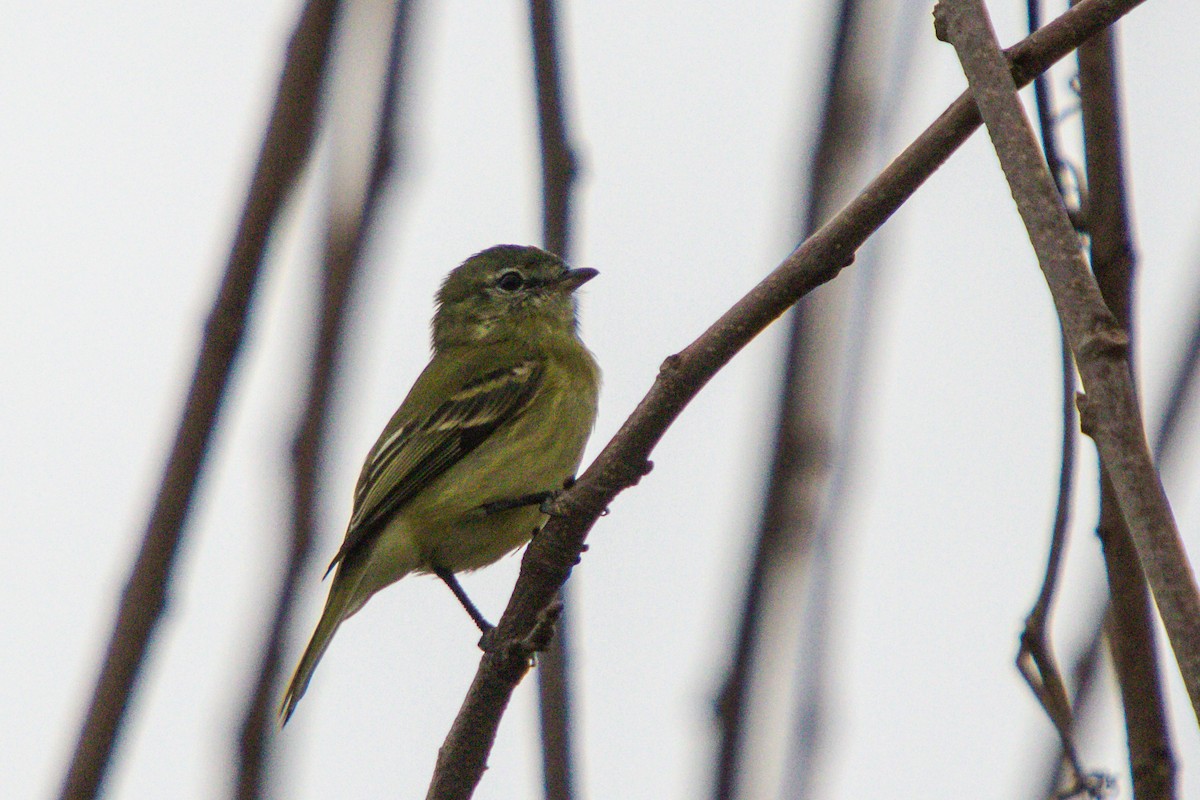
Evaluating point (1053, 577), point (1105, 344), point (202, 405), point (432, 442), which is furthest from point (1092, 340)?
point (432, 442)

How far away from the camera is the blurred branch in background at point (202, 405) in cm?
286

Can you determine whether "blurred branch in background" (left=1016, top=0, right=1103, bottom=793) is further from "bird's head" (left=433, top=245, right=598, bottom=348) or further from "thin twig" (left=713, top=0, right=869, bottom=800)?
"bird's head" (left=433, top=245, right=598, bottom=348)

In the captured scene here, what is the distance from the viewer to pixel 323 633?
5422 mm

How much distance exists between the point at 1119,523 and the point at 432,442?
3.80 m

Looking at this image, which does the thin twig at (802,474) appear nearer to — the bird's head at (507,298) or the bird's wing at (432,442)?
the bird's wing at (432,442)

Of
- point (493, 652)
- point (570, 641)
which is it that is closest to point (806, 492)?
point (570, 641)

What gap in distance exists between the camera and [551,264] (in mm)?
7418

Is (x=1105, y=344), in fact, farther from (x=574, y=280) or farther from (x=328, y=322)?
Result: (x=574, y=280)

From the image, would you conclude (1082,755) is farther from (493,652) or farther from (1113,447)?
(1113,447)

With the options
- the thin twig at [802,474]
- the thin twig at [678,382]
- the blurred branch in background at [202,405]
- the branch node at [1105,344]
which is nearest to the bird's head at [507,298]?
the thin twig at [802,474]

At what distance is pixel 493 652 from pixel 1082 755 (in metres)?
1.57

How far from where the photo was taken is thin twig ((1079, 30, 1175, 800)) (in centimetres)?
255

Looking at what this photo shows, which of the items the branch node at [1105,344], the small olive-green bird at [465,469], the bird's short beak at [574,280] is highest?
the bird's short beak at [574,280]

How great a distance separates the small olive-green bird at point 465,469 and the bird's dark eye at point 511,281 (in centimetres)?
63
